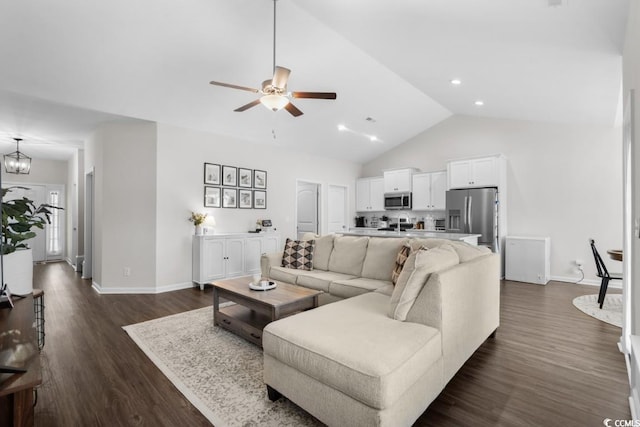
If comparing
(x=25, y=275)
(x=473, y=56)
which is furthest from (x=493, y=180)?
(x=25, y=275)

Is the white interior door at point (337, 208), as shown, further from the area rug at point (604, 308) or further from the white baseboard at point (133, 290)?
the area rug at point (604, 308)

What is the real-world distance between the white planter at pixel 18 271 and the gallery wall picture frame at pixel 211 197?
3.36 metres

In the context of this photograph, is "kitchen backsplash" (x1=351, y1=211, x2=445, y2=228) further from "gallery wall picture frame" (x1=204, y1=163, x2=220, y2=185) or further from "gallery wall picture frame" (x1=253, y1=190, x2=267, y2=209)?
"gallery wall picture frame" (x1=204, y1=163, x2=220, y2=185)

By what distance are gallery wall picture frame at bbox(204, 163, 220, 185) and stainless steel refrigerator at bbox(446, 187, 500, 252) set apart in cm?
463

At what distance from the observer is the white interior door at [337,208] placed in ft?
26.4

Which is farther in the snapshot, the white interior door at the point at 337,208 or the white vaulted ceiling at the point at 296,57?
the white interior door at the point at 337,208

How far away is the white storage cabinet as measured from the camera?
5.57 m

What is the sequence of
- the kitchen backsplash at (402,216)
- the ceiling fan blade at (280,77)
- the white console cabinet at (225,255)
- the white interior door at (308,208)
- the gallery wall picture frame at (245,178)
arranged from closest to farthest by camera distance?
the ceiling fan blade at (280,77), the white console cabinet at (225,255), the gallery wall picture frame at (245,178), the kitchen backsplash at (402,216), the white interior door at (308,208)

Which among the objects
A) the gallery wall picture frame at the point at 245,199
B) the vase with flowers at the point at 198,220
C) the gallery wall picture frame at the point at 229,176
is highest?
the gallery wall picture frame at the point at 229,176

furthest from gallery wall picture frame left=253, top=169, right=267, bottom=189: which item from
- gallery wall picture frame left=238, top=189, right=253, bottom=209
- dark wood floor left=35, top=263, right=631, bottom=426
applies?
dark wood floor left=35, top=263, right=631, bottom=426

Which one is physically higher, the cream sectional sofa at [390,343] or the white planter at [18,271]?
the white planter at [18,271]

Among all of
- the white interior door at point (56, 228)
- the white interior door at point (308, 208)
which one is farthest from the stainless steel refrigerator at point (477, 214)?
the white interior door at point (56, 228)

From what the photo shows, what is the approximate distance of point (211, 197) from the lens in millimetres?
5613

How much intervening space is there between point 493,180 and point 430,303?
495 cm
